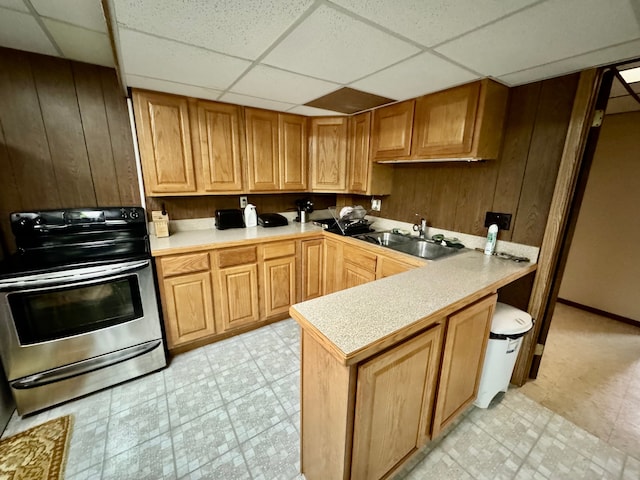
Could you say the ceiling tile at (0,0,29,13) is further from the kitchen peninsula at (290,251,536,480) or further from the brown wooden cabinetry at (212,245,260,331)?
the kitchen peninsula at (290,251,536,480)

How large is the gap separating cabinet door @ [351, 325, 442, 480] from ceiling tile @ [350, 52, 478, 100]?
54.7 inches

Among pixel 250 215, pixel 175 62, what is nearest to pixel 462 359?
pixel 250 215

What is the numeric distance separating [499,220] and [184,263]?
2.40 metres

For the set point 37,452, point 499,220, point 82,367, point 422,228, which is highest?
point 499,220

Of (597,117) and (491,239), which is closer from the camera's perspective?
(597,117)

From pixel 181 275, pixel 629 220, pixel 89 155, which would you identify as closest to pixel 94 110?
pixel 89 155

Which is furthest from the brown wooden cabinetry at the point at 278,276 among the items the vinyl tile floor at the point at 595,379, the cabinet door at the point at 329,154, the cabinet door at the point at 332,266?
the vinyl tile floor at the point at 595,379

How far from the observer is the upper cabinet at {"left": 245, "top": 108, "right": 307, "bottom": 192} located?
2.47 meters

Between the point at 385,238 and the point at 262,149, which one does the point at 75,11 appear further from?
the point at 385,238

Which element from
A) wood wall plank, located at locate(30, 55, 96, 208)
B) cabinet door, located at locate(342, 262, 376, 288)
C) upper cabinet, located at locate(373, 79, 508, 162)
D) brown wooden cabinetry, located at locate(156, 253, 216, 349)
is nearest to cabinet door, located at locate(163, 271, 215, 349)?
brown wooden cabinetry, located at locate(156, 253, 216, 349)

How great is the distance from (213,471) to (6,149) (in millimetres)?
2470

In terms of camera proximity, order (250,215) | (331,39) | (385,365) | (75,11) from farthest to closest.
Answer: (250,215), (75,11), (331,39), (385,365)

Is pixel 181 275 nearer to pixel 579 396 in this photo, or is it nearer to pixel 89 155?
pixel 89 155

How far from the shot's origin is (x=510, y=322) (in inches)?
62.0
